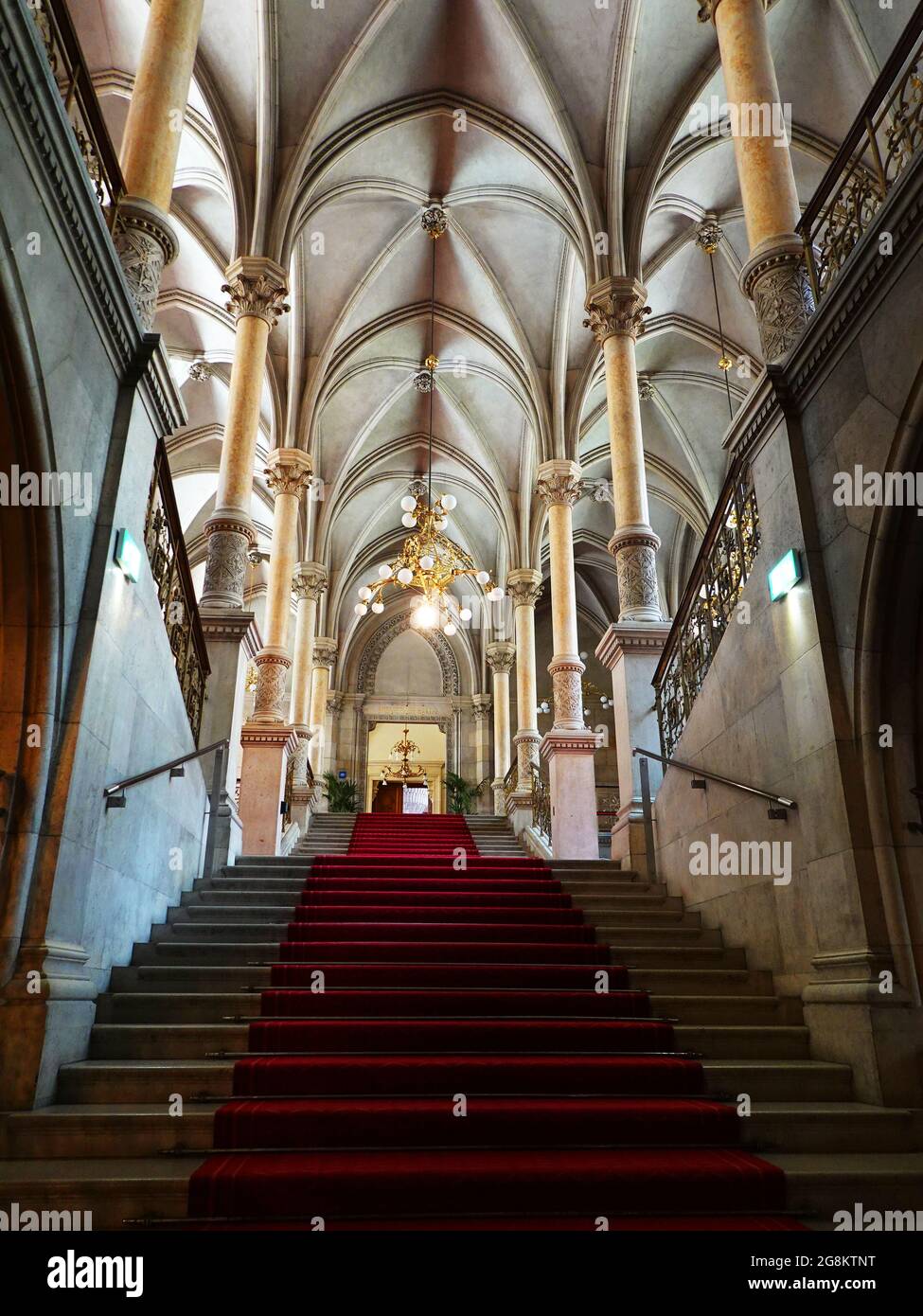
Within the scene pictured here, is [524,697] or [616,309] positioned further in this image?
[524,697]

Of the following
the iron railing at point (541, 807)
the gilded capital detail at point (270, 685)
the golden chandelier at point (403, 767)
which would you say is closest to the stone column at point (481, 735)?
the golden chandelier at point (403, 767)

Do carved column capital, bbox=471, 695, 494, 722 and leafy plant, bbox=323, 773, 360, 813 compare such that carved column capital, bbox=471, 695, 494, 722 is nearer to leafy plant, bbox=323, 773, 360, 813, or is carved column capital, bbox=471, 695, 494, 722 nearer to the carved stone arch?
the carved stone arch

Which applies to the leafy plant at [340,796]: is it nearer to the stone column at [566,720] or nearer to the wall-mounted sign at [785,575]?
the stone column at [566,720]

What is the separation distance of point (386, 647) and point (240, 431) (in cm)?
1461

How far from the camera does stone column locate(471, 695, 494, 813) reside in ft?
71.9

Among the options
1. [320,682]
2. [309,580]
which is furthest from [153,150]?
[320,682]

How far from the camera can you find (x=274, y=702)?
10750mm

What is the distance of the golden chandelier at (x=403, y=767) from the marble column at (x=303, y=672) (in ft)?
22.4

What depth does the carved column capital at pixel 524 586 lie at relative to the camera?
1603cm

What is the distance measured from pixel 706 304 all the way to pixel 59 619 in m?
12.7

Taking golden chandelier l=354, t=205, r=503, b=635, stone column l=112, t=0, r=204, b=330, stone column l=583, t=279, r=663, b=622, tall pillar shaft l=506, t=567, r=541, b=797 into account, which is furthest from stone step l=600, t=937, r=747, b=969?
tall pillar shaft l=506, t=567, r=541, b=797

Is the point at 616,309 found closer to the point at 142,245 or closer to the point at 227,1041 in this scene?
the point at 142,245

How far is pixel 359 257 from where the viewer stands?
13.1 m

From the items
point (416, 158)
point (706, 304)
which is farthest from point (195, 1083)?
point (706, 304)
